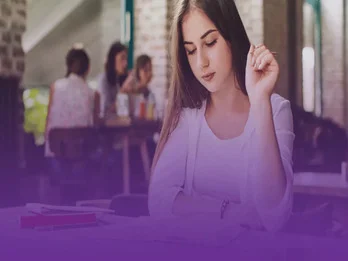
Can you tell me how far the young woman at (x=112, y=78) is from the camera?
4645 millimetres

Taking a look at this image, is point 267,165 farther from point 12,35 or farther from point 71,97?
point 12,35

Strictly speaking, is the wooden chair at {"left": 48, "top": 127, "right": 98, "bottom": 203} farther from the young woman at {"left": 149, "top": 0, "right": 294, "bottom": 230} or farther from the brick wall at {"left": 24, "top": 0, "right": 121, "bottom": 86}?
the brick wall at {"left": 24, "top": 0, "right": 121, "bottom": 86}

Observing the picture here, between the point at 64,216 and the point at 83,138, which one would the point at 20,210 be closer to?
the point at 64,216

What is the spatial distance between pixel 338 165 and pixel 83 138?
1.86 meters

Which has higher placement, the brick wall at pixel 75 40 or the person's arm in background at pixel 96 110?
the brick wall at pixel 75 40

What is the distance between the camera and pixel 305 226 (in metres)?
1.53

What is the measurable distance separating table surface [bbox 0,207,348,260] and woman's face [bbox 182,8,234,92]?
2.24ft

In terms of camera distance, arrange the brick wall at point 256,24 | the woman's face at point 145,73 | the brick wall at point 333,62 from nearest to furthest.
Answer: the woman's face at point 145,73 → the brick wall at point 256,24 → the brick wall at point 333,62

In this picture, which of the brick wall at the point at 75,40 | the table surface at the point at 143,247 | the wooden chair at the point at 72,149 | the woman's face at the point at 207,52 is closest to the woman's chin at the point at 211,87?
the woman's face at the point at 207,52

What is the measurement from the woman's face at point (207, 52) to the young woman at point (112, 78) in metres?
2.78

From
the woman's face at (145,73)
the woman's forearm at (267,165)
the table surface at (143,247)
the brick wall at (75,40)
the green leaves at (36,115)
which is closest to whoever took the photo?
the table surface at (143,247)

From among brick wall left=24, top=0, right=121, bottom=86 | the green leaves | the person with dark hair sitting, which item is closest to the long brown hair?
the person with dark hair sitting

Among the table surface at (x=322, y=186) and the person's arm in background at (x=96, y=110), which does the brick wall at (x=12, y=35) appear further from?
the table surface at (x=322, y=186)

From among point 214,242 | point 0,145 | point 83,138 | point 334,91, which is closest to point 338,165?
point 83,138
